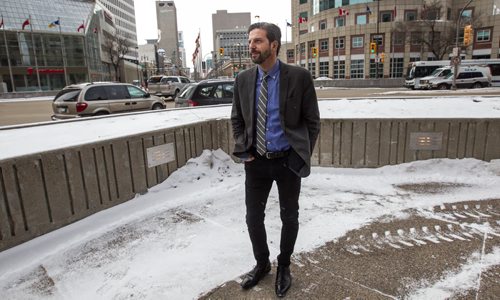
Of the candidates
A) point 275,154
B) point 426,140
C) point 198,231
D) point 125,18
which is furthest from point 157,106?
point 125,18

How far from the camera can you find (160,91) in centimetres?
2773

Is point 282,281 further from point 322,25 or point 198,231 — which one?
point 322,25

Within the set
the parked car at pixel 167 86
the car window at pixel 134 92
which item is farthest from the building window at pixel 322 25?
the car window at pixel 134 92

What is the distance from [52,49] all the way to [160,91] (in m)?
34.2

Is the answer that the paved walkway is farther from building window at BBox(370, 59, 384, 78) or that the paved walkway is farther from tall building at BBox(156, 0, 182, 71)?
tall building at BBox(156, 0, 182, 71)

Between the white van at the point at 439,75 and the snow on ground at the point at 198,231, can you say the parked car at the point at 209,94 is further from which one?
the white van at the point at 439,75

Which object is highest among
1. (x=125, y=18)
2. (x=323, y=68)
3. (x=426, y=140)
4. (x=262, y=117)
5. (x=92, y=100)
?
(x=125, y=18)

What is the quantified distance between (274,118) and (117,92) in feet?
37.5

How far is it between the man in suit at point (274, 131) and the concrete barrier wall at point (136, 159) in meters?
2.22

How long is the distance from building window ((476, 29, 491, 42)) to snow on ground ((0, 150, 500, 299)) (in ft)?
214

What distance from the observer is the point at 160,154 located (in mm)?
5105

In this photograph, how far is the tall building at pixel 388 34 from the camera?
54.1m

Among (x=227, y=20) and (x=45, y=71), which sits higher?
(x=227, y=20)

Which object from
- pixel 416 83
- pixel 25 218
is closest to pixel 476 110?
pixel 25 218
